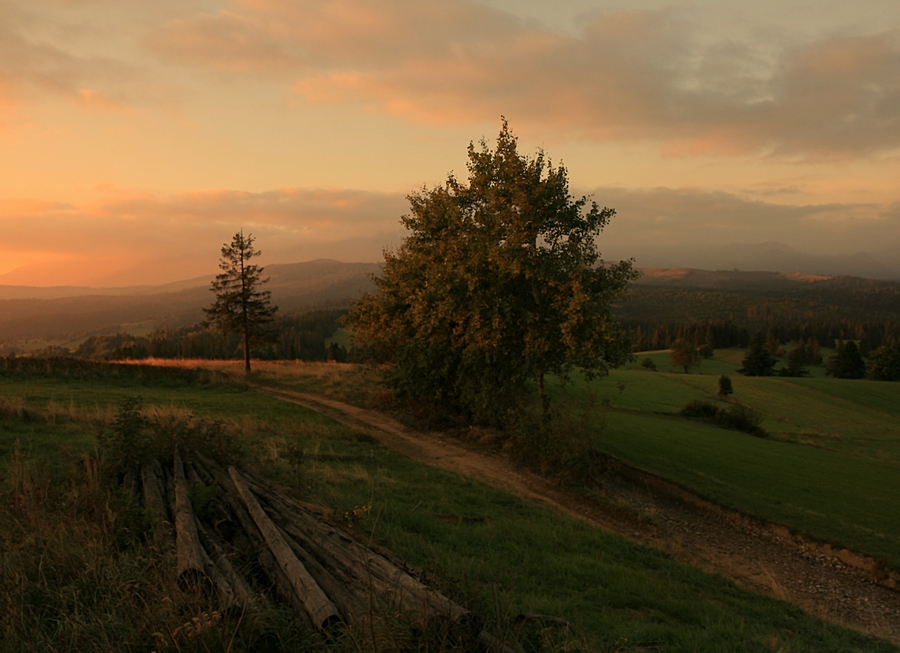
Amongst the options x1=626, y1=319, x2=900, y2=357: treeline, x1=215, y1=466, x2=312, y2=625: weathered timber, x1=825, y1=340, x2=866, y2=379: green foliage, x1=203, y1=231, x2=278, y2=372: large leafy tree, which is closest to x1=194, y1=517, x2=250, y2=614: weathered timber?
x1=215, y1=466, x2=312, y2=625: weathered timber

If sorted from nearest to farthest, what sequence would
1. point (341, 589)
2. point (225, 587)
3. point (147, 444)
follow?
point (225, 587) → point (341, 589) → point (147, 444)

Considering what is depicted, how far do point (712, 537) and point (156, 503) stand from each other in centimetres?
1542

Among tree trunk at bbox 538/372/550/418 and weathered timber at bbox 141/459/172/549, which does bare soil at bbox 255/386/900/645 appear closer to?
tree trunk at bbox 538/372/550/418

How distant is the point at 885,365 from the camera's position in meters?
87.9

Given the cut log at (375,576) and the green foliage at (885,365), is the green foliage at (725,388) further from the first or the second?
the cut log at (375,576)

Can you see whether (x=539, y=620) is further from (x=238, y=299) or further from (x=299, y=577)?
(x=238, y=299)

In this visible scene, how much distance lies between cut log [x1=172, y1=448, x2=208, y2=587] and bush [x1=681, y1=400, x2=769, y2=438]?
43732 mm

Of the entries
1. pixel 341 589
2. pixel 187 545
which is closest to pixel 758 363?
Result: pixel 341 589

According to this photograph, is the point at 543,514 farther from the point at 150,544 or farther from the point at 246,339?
the point at 246,339

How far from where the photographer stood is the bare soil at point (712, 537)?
1180cm

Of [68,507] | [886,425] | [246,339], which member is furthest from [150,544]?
[886,425]

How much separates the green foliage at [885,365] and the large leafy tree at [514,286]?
9623 centimetres

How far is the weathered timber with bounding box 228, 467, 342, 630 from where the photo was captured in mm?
4527

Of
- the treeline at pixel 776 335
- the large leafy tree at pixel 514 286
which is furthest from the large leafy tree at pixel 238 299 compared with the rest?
Answer: the treeline at pixel 776 335
